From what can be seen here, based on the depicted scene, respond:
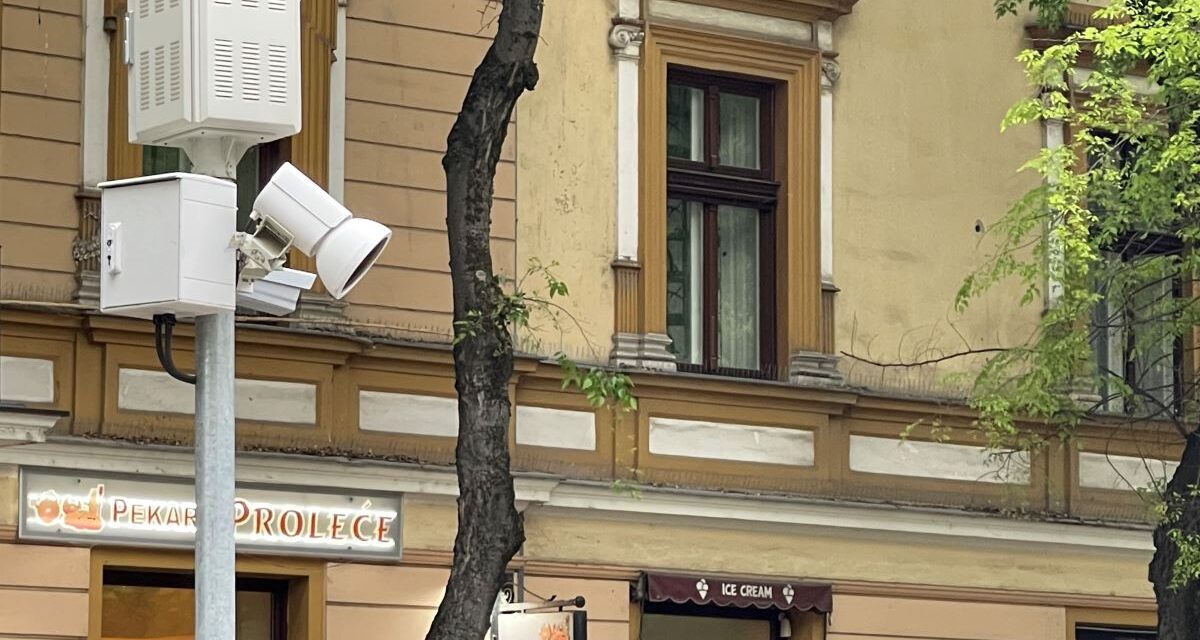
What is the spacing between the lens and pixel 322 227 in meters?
8.62

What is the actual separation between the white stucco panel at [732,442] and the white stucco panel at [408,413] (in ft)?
5.75

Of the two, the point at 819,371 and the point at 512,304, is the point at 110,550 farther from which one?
the point at 819,371

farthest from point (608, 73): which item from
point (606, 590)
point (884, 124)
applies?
point (606, 590)

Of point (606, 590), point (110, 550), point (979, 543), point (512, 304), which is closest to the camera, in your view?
point (512, 304)

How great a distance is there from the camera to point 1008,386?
1748cm

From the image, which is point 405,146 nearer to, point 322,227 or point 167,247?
point 322,227

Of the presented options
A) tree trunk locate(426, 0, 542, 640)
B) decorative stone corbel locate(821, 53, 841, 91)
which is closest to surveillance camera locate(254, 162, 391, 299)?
tree trunk locate(426, 0, 542, 640)

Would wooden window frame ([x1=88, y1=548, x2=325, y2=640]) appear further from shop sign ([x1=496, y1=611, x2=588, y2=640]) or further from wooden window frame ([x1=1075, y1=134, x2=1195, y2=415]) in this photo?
wooden window frame ([x1=1075, y1=134, x2=1195, y2=415])

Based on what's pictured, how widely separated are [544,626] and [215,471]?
7.89m

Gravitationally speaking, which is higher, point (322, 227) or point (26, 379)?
point (322, 227)

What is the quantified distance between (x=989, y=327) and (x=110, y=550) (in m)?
7.79

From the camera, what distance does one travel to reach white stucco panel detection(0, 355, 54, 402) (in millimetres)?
14742

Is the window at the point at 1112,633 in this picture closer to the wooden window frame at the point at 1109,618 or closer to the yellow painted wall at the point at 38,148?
the wooden window frame at the point at 1109,618

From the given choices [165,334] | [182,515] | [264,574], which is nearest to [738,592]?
[264,574]
